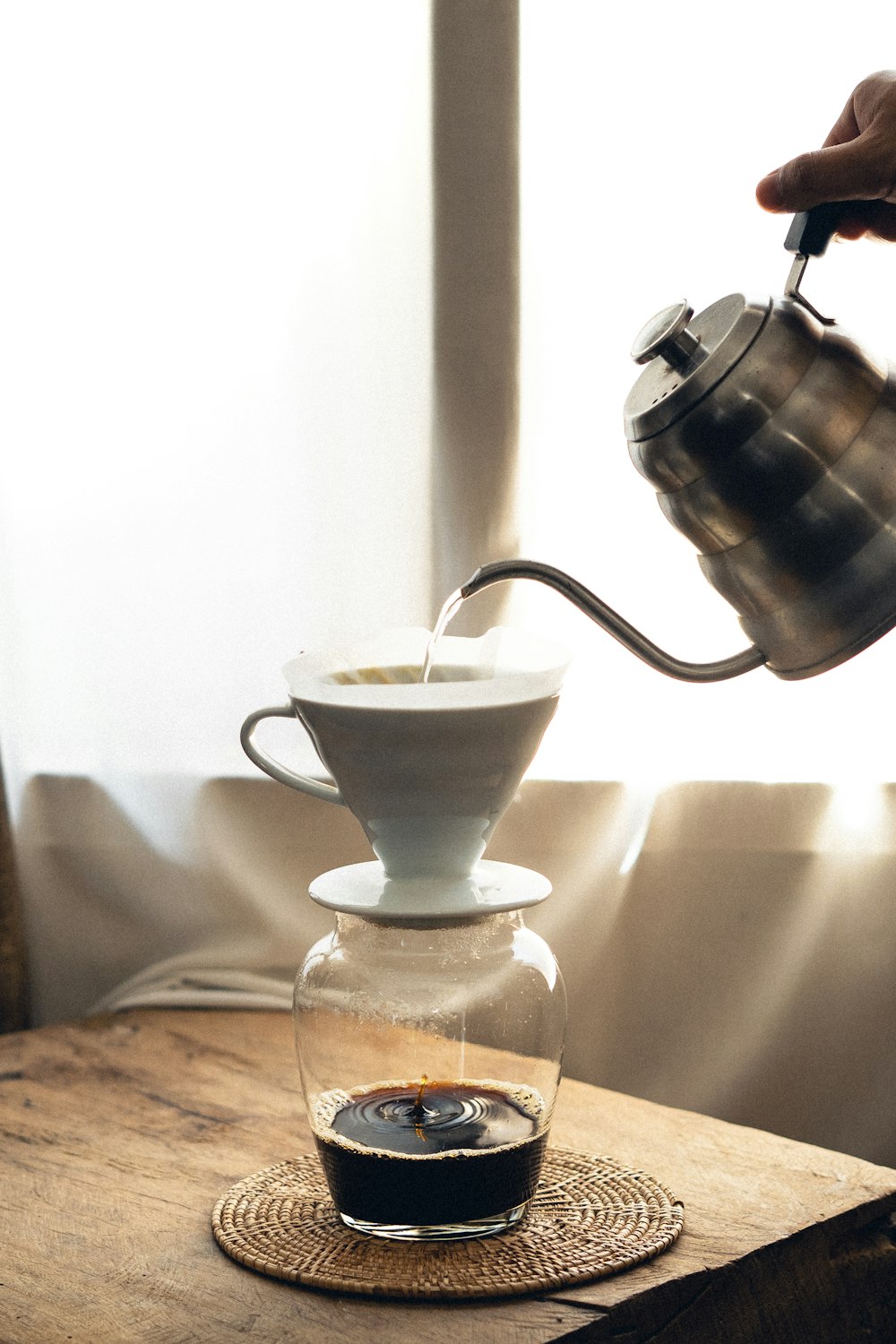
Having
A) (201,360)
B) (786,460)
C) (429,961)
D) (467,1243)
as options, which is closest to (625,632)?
(786,460)

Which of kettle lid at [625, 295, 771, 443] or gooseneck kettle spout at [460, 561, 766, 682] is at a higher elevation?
kettle lid at [625, 295, 771, 443]

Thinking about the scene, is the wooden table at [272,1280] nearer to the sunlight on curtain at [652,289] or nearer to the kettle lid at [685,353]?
the sunlight on curtain at [652,289]

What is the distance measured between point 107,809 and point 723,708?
0.66 m

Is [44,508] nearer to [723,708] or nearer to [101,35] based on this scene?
[101,35]

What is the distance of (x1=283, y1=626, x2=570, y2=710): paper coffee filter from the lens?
74 cm

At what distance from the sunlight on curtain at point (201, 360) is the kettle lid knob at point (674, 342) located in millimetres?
608

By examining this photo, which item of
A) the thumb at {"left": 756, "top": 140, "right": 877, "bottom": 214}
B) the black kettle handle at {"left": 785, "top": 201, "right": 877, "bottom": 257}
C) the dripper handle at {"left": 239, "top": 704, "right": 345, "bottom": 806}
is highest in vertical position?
the thumb at {"left": 756, "top": 140, "right": 877, "bottom": 214}

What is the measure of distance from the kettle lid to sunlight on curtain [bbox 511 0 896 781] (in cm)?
48

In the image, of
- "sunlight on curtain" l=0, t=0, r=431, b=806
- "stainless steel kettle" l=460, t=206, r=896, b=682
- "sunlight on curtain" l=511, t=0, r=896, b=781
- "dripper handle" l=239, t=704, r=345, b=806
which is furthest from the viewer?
"sunlight on curtain" l=0, t=0, r=431, b=806

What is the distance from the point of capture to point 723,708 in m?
1.24

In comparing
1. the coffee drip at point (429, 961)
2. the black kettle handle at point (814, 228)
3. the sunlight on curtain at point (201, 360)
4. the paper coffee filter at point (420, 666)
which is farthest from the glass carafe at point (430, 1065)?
the sunlight on curtain at point (201, 360)

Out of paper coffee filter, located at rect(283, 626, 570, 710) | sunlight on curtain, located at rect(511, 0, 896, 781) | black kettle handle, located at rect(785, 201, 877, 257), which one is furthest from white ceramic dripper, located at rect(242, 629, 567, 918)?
sunlight on curtain, located at rect(511, 0, 896, 781)

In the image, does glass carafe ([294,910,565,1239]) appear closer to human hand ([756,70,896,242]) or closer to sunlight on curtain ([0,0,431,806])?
human hand ([756,70,896,242])

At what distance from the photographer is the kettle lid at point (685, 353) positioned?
2.29 feet
